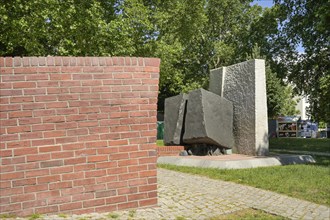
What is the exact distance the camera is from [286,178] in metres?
8.02

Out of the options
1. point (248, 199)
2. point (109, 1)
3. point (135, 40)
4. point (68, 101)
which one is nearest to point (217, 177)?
point (248, 199)

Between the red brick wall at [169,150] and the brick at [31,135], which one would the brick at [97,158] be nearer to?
the brick at [31,135]

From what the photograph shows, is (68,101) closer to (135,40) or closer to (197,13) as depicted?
(135,40)

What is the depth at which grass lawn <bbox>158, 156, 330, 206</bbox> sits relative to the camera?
6.54 meters

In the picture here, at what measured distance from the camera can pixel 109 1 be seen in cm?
2186

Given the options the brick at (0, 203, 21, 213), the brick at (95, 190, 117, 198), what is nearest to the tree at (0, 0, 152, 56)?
the brick at (95, 190, 117, 198)

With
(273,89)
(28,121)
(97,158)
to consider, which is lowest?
(97,158)

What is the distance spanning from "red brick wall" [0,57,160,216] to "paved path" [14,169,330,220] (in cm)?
30

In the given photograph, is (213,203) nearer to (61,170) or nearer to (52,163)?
(61,170)

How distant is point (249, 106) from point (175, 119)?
292 cm

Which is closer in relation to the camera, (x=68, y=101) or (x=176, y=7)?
(x=68, y=101)

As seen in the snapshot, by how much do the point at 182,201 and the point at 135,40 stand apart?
55.0 ft

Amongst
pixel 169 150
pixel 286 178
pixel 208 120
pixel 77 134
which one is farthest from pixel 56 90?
pixel 169 150

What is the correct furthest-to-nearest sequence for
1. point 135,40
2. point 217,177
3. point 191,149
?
point 135,40
point 191,149
point 217,177
